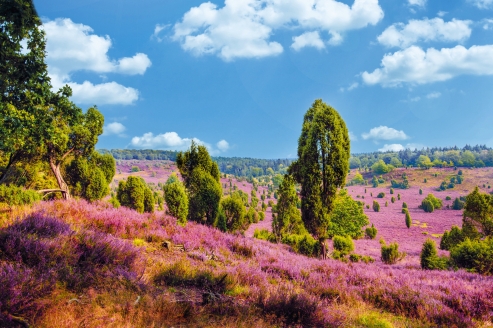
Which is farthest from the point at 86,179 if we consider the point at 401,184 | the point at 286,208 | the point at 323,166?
the point at 401,184

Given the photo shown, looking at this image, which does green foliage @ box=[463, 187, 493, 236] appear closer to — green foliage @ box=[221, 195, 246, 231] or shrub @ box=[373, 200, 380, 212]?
green foliage @ box=[221, 195, 246, 231]

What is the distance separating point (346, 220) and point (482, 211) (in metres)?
28.3

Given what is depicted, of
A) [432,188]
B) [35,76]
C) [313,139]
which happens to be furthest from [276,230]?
[432,188]

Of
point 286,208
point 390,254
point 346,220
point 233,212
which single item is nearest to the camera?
point 390,254

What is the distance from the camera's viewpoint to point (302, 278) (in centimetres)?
805

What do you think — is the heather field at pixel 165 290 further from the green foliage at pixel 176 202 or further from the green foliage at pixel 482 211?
the green foliage at pixel 482 211

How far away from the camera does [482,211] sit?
18.3 m

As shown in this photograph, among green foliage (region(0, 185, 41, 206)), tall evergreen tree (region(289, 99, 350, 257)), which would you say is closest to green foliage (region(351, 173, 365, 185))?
tall evergreen tree (region(289, 99, 350, 257))

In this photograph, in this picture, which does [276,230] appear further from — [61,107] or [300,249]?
[61,107]

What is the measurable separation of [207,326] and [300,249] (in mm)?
19154

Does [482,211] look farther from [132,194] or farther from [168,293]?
[132,194]

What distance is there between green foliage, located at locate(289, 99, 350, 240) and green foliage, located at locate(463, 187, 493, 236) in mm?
10780

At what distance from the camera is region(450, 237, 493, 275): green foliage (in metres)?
12.7

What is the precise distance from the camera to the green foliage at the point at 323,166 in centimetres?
1543
